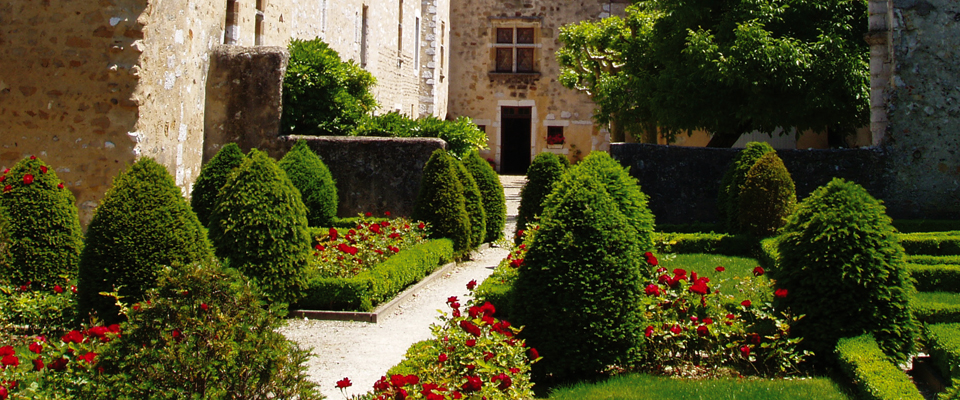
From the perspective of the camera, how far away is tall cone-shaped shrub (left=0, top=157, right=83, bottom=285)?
6.11 metres

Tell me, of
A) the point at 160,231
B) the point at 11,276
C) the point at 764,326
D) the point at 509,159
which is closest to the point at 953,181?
the point at 764,326

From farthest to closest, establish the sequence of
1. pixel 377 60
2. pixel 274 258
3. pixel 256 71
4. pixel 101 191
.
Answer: pixel 377 60 < pixel 256 71 < pixel 101 191 < pixel 274 258

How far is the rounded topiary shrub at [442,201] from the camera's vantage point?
9492 millimetres

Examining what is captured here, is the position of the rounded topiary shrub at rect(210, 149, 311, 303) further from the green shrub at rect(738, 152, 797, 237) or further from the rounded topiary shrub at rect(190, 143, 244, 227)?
the green shrub at rect(738, 152, 797, 237)

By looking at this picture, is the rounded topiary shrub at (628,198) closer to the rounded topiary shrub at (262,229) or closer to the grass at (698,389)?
the grass at (698,389)

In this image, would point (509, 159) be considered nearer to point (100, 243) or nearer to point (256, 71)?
point (256, 71)

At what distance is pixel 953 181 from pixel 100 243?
10642 mm

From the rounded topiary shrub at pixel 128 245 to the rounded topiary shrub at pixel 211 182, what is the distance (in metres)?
3.26

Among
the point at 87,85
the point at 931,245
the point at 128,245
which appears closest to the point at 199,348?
the point at 128,245

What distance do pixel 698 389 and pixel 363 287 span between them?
3.09m

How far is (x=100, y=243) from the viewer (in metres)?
5.52

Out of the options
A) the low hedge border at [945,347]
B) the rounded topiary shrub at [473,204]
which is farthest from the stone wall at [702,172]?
the low hedge border at [945,347]

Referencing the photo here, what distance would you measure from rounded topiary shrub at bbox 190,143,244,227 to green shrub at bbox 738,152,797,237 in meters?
5.86

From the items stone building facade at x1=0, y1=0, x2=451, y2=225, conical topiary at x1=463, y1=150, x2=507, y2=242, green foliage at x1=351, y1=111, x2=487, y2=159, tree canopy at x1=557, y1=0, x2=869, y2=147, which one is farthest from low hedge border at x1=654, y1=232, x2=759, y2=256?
stone building facade at x1=0, y1=0, x2=451, y2=225
